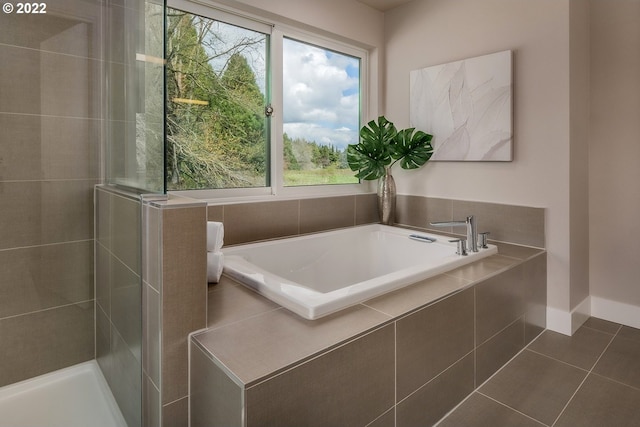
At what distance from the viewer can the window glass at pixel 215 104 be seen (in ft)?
7.41

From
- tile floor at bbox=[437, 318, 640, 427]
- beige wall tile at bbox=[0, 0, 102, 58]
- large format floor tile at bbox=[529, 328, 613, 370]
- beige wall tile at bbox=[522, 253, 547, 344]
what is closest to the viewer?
tile floor at bbox=[437, 318, 640, 427]

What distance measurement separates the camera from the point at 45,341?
1.86 metres

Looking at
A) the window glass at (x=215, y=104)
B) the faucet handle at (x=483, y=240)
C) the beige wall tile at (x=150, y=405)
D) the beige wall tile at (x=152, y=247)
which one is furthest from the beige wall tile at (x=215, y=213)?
the faucet handle at (x=483, y=240)

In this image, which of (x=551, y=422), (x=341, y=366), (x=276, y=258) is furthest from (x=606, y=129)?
(x=341, y=366)

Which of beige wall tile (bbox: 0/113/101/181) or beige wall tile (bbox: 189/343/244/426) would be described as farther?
beige wall tile (bbox: 0/113/101/181)

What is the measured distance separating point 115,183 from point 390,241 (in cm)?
186

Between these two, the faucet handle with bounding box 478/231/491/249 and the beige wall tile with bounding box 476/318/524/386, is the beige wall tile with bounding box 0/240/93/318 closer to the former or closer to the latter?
the beige wall tile with bounding box 476/318/524/386

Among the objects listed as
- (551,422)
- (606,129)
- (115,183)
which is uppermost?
(606,129)

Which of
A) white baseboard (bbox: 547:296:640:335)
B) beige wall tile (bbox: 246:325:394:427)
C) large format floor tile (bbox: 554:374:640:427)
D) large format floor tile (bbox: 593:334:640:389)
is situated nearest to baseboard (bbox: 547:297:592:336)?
white baseboard (bbox: 547:296:640:335)

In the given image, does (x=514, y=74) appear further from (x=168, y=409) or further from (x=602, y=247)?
(x=168, y=409)

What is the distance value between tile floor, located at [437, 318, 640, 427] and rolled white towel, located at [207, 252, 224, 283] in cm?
113

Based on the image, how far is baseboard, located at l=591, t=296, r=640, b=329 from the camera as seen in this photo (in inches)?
97.0

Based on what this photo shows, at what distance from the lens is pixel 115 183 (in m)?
1.72

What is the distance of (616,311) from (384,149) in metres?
1.93
